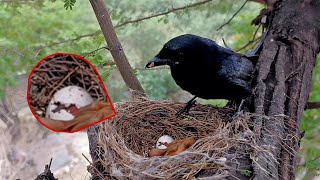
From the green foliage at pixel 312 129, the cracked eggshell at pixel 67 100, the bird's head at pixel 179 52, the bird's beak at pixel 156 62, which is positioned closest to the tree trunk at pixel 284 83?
the bird's head at pixel 179 52

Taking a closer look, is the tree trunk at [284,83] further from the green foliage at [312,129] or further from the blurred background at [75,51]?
the green foliage at [312,129]

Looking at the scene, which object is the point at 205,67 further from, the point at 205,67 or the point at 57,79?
the point at 57,79

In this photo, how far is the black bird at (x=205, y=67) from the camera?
246cm

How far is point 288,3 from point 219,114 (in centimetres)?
99

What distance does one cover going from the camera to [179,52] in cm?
244

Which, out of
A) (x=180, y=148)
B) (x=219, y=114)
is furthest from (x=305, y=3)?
(x=180, y=148)

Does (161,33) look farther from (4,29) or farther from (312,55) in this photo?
(312,55)

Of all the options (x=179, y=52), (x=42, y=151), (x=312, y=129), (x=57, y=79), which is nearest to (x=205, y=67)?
(x=179, y=52)

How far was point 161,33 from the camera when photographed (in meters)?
9.12

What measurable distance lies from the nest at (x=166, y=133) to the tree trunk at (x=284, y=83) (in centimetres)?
11

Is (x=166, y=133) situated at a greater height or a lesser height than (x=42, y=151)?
greater

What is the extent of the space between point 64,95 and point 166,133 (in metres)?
1.31

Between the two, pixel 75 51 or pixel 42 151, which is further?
pixel 42 151

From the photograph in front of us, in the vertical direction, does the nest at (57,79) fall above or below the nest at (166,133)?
above
